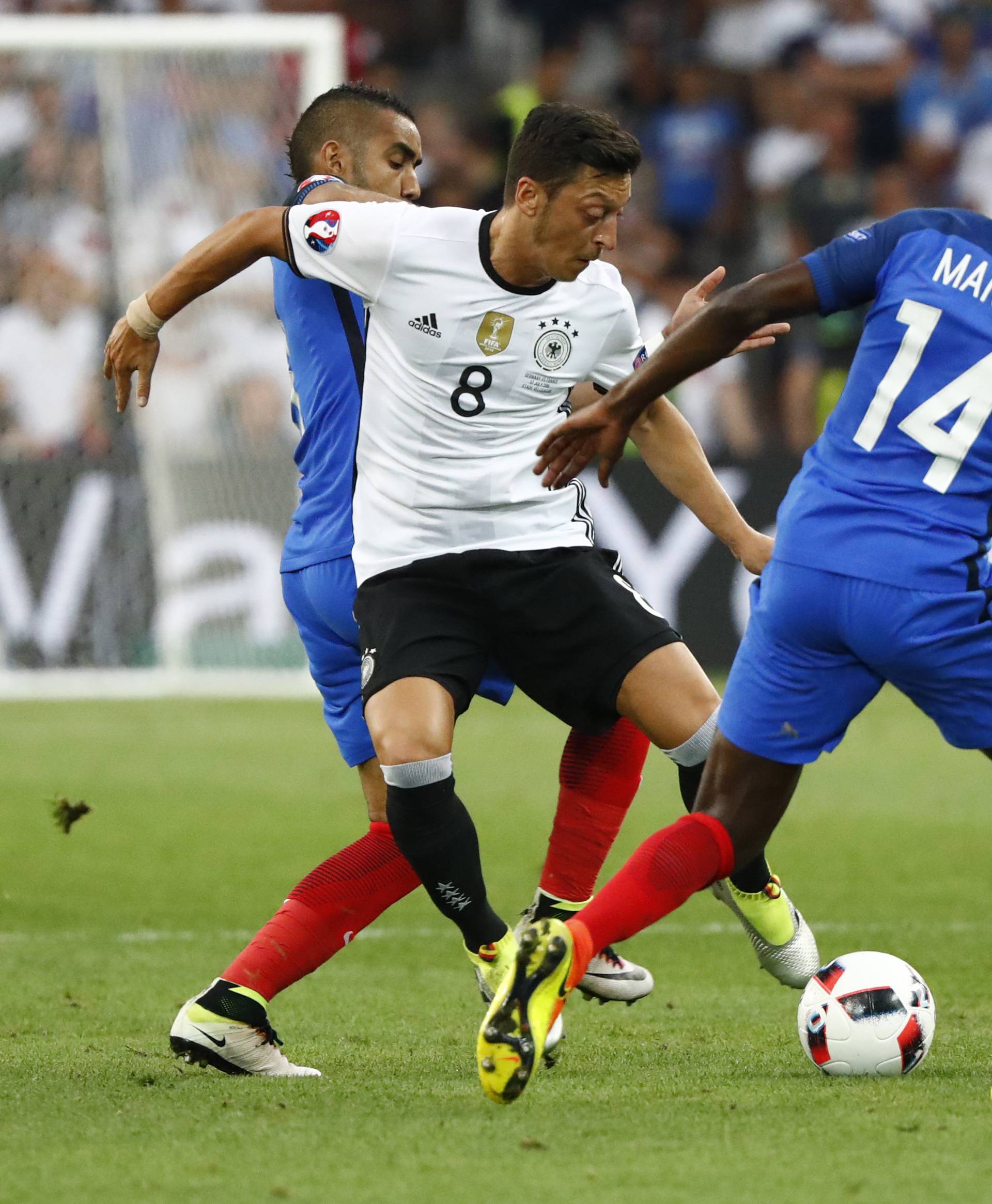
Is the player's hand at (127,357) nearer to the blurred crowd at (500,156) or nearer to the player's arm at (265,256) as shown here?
the player's arm at (265,256)

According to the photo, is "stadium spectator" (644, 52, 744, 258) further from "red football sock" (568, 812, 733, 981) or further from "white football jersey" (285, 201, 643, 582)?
"red football sock" (568, 812, 733, 981)

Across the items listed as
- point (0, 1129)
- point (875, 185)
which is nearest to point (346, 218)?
point (0, 1129)

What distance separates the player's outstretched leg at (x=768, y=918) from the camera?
4465 millimetres

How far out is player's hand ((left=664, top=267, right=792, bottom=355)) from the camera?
4.12m

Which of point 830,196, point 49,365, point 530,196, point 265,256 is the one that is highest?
point 530,196

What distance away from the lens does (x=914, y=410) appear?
11.8 feet

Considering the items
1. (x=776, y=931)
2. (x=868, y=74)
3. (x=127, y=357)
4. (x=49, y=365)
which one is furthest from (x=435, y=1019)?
(x=868, y=74)

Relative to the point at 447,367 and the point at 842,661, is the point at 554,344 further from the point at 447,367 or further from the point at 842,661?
the point at 842,661

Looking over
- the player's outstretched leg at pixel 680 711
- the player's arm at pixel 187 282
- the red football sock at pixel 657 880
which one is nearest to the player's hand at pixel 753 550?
the player's outstretched leg at pixel 680 711

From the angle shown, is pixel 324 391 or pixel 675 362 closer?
pixel 675 362

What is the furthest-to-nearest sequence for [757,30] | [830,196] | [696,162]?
[757,30]
[696,162]
[830,196]

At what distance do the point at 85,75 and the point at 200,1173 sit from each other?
10253 millimetres

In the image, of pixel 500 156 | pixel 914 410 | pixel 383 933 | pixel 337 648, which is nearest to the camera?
pixel 914 410

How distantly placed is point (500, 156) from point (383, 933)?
406 inches
